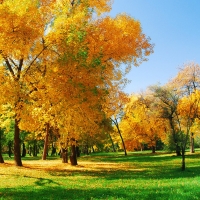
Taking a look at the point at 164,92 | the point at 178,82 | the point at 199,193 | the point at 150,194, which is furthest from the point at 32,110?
the point at 164,92

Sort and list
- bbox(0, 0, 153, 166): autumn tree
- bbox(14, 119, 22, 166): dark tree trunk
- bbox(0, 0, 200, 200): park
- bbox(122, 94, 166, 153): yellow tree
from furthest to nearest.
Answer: bbox(122, 94, 166, 153): yellow tree, bbox(14, 119, 22, 166): dark tree trunk, bbox(0, 0, 153, 166): autumn tree, bbox(0, 0, 200, 200): park

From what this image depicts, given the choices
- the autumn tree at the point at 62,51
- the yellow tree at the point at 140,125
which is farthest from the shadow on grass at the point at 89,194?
the yellow tree at the point at 140,125

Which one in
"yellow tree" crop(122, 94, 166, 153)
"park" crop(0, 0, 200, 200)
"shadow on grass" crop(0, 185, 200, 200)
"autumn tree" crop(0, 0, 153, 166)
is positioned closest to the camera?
"shadow on grass" crop(0, 185, 200, 200)

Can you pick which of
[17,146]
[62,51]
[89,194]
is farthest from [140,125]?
[89,194]

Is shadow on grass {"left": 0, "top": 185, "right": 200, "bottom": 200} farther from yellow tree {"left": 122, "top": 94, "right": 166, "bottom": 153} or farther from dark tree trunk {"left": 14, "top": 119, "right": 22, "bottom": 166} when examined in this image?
yellow tree {"left": 122, "top": 94, "right": 166, "bottom": 153}

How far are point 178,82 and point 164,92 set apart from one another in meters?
14.1

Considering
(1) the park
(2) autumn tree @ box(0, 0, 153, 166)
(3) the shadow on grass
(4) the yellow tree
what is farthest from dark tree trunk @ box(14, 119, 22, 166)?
(4) the yellow tree

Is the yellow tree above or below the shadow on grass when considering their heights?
above

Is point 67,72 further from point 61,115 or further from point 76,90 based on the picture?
point 61,115

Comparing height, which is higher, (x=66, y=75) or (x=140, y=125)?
(x=66, y=75)

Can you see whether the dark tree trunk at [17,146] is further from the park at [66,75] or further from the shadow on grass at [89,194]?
the shadow on grass at [89,194]

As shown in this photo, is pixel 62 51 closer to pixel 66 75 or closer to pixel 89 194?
pixel 66 75

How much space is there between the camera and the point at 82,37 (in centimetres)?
1470

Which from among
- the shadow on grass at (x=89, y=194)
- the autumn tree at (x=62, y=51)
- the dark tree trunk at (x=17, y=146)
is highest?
the autumn tree at (x=62, y=51)
